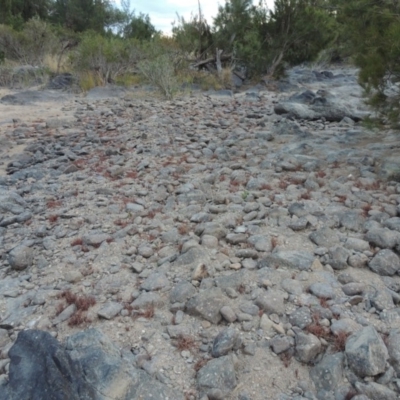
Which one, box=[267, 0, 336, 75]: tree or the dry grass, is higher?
box=[267, 0, 336, 75]: tree

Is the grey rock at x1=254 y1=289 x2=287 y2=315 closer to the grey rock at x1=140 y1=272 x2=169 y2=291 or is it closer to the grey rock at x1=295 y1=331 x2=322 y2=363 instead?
the grey rock at x1=295 y1=331 x2=322 y2=363

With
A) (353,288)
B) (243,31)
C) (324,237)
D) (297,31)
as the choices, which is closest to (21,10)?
(243,31)

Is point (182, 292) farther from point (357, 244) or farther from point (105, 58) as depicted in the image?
point (105, 58)

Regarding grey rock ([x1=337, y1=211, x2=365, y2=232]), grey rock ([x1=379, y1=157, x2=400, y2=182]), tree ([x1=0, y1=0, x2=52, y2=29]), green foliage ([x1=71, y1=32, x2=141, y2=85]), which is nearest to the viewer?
grey rock ([x1=337, y1=211, x2=365, y2=232])

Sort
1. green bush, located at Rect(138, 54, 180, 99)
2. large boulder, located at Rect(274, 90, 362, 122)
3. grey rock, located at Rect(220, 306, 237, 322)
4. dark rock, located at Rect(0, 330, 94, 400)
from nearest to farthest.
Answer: dark rock, located at Rect(0, 330, 94, 400) → grey rock, located at Rect(220, 306, 237, 322) → large boulder, located at Rect(274, 90, 362, 122) → green bush, located at Rect(138, 54, 180, 99)

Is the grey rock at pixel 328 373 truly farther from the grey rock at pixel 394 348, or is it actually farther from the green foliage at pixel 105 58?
the green foliage at pixel 105 58

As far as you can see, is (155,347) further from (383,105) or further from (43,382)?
(383,105)

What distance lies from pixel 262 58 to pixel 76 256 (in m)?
10.8

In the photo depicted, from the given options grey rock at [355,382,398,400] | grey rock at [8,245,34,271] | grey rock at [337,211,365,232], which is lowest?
grey rock at [8,245,34,271]

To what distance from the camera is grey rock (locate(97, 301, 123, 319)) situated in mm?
2455

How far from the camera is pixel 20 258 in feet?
10.4

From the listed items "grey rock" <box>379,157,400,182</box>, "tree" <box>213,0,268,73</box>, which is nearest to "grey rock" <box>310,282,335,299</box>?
"grey rock" <box>379,157,400,182</box>

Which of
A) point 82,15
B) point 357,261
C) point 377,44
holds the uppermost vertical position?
point 82,15

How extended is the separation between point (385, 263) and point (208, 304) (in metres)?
1.29
